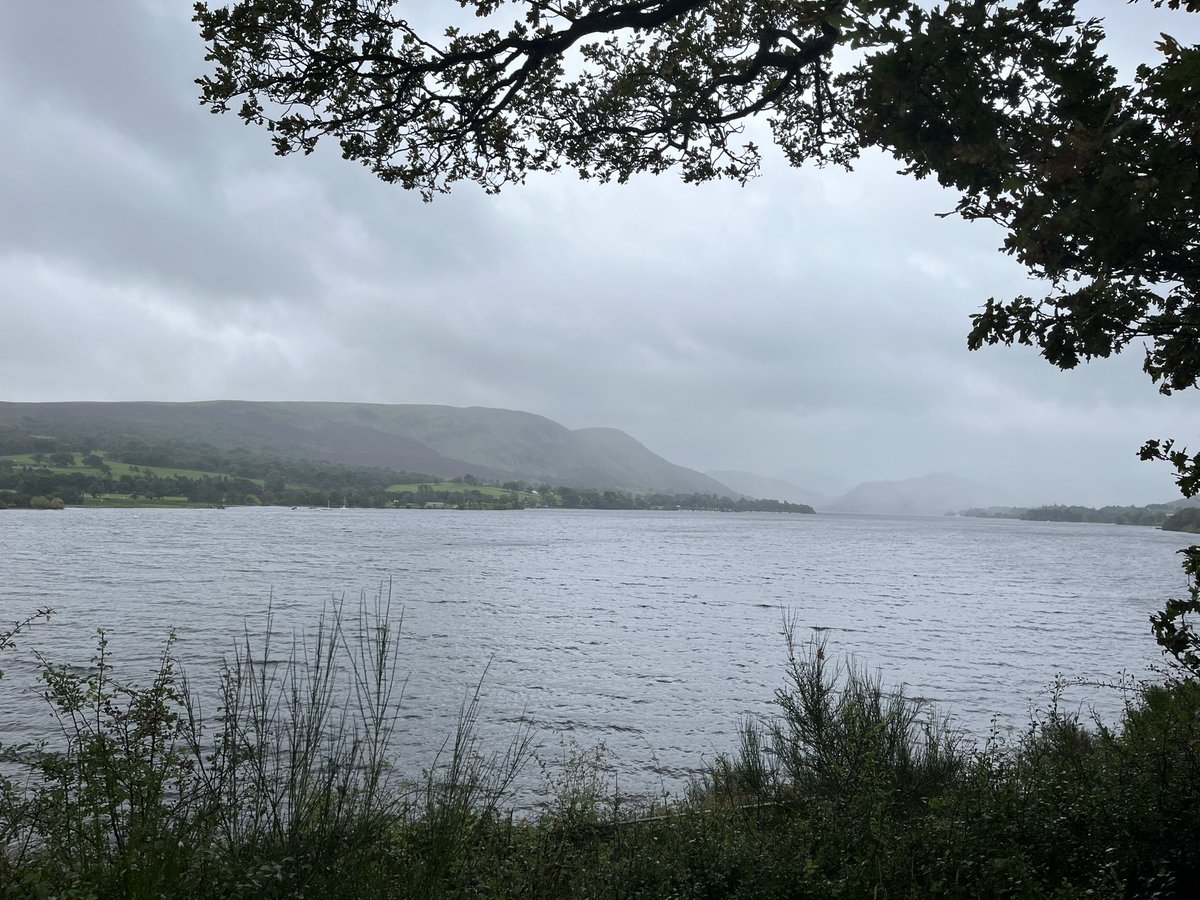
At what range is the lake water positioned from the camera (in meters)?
17.4

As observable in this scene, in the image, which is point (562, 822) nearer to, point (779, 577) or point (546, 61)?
point (546, 61)

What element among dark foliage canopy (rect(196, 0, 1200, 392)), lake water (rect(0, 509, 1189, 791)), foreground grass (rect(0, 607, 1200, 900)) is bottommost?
lake water (rect(0, 509, 1189, 791))

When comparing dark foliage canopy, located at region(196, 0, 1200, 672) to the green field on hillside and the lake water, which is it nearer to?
the lake water

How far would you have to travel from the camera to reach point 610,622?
1283 inches

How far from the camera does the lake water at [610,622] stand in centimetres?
1742

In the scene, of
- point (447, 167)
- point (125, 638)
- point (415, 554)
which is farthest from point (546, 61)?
point (415, 554)

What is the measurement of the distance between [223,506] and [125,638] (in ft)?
454

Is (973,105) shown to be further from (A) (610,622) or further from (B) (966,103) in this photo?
(A) (610,622)

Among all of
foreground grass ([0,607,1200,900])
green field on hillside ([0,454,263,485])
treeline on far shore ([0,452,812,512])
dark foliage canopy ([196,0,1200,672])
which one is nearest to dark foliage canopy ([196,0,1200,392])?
dark foliage canopy ([196,0,1200,672])

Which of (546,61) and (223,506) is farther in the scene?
(223,506)

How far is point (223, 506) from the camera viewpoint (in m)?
150

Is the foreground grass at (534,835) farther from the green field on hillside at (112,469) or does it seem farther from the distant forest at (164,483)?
the green field on hillside at (112,469)

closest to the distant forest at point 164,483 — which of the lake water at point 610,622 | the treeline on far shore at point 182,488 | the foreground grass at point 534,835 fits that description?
the treeline on far shore at point 182,488

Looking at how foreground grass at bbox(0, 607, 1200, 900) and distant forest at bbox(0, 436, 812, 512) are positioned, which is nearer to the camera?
foreground grass at bbox(0, 607, 1200, 900)
